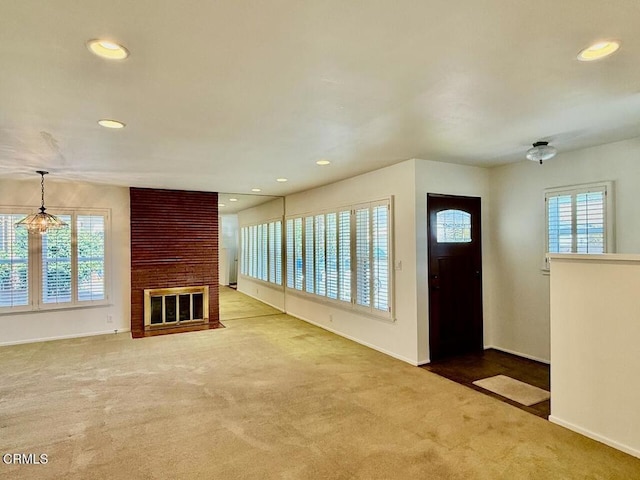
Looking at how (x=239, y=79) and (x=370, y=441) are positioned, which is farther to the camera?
(x=370, y=441)

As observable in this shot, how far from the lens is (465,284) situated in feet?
16.3

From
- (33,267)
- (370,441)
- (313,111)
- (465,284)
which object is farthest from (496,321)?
(33,267)

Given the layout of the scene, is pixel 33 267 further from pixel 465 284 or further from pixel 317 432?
pixel 465 284

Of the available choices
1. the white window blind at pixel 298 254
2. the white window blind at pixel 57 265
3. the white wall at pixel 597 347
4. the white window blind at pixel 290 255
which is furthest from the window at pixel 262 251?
the white wall at pixel 597 347

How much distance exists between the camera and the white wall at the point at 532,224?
3.76m

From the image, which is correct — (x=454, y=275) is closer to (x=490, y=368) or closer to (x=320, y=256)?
(x=490, y=368)

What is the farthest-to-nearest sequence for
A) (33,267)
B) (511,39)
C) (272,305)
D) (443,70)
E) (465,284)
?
(272,305) → (33,267) → (465,284) → (443,70) → (511,39)

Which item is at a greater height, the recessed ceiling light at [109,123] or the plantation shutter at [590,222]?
the recessed ceiling light at [109,123]

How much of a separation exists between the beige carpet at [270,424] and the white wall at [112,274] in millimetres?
932

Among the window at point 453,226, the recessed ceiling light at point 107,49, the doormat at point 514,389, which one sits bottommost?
the doormat at point 514,389

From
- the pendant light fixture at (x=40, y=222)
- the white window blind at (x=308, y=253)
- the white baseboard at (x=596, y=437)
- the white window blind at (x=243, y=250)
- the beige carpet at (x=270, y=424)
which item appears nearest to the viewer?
the beige carpet at (x=270, y=424)

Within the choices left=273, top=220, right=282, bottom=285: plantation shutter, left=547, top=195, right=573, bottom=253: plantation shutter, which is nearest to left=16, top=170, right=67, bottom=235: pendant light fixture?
left=273, top=220, right=282, bottom=285: plantation shutter

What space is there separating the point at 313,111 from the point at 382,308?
119 inches

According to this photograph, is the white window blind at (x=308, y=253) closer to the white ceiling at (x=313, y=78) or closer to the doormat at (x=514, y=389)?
the white ceiling at (x=313, y=78)
